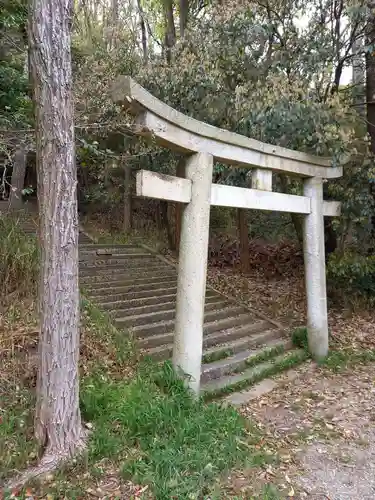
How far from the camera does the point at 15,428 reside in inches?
125

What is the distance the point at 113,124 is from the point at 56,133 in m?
1.52

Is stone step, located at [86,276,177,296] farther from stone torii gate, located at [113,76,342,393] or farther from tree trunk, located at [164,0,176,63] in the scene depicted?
tree trunk, located at [164,0,176,63]

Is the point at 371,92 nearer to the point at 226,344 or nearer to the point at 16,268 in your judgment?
the point at 226,344

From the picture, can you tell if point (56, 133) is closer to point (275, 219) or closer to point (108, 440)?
point (108, 440)

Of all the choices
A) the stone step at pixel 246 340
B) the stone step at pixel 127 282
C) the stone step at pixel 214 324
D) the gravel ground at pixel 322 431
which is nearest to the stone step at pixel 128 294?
the stone step at pixel 127 282

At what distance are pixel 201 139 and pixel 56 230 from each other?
6.53 ft

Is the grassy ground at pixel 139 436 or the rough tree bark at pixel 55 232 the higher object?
the rough tree bark at pixel 55 232

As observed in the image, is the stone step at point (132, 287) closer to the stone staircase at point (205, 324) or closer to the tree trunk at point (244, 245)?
the stone staircase at point (205, 324)

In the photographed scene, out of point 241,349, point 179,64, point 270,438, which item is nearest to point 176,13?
point 179,64

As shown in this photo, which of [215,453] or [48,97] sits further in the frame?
[215,453]

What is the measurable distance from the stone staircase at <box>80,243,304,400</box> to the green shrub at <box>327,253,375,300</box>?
1556 millimetres

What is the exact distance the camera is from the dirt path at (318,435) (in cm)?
314

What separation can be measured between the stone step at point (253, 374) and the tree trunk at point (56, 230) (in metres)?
1.94

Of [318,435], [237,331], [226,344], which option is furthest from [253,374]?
[318,435]
